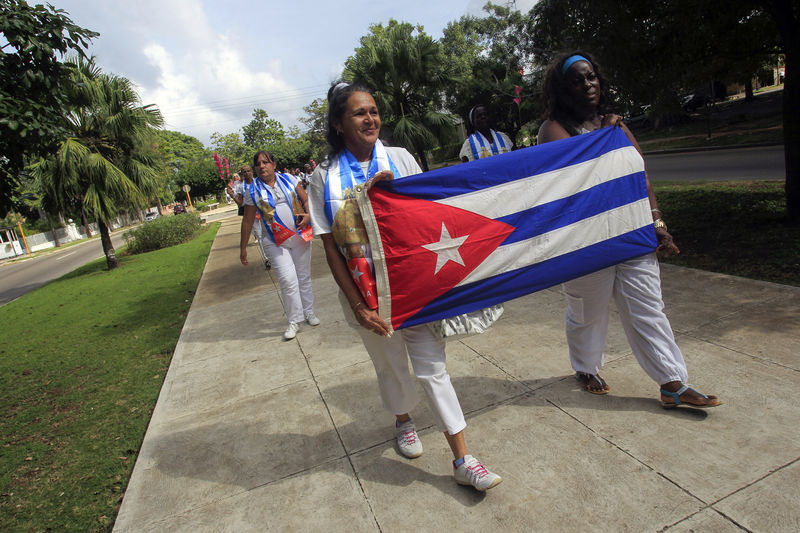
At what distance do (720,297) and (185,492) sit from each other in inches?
170

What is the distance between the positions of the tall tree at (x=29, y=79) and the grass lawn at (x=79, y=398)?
1.82 m

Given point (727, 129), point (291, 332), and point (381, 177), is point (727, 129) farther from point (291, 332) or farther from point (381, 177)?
point (381, 177)

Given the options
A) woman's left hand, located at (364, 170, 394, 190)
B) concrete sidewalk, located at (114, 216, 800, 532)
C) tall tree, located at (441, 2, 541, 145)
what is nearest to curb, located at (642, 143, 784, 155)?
tall tree, located at (441, 2, 541, 145)

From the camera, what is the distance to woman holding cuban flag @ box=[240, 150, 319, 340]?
489cm

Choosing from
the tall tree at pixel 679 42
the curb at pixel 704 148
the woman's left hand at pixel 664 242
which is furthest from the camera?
the curb at pixel 704 148

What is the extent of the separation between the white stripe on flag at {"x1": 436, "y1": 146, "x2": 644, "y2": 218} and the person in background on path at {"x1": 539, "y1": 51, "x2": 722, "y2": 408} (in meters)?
0.18

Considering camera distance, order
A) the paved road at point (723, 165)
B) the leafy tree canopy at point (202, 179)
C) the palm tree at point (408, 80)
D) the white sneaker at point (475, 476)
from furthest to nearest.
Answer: the leafy tree canopy at point (202, 179)
the palm tree at point (408, 80)
the paved road at point (723, 165)
the white sneaker at point (475, 476)

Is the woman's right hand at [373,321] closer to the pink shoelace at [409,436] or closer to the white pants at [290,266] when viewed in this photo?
the pink shoelace at [409,436]

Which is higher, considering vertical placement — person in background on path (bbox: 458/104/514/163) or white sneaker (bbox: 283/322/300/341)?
person in background on path (bbox: 458/104/514/163)

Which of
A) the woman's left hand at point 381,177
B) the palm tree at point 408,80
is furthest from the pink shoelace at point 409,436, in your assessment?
the palm tree at point 408,80

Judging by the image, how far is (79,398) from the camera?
430 centimetres

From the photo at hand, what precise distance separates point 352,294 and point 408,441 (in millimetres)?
960

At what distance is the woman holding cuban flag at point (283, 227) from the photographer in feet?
16.1

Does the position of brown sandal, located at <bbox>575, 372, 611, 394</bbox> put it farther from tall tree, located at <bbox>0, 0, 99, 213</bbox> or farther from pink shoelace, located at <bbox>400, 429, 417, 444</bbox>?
tall tree, located at <bbox>0, 0, 99, 213</bbox>
